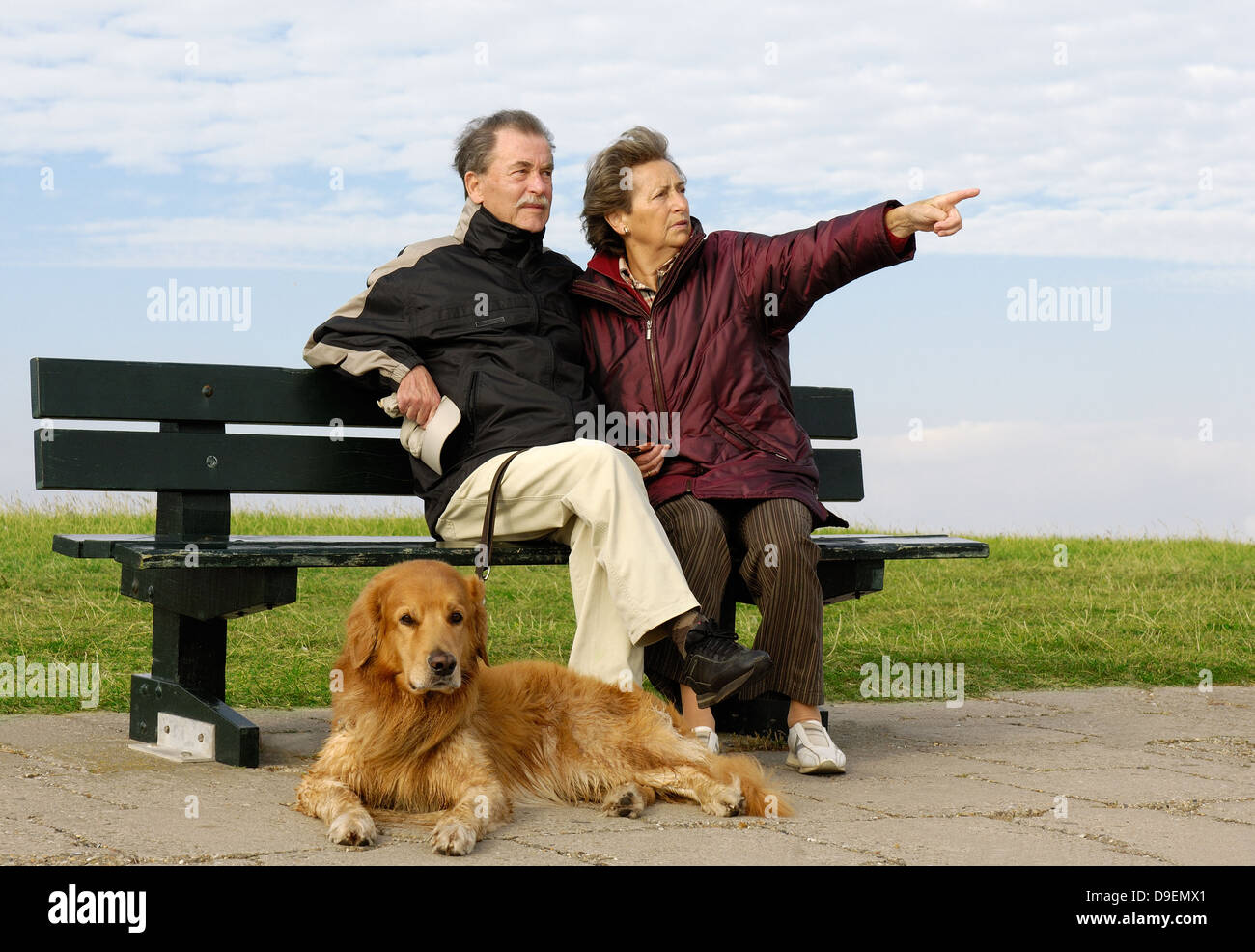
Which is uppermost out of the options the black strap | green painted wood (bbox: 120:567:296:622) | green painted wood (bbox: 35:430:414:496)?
green painted wood (bbox: 35:430:414:496)

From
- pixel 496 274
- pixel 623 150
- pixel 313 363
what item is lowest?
pixel 313 363

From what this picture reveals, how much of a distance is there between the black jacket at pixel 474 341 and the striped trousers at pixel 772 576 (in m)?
0.64

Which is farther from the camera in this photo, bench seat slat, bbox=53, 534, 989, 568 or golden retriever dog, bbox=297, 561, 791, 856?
bench seat slat, bbox=53, 534, 989, 568

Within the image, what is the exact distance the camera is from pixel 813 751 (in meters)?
5.11

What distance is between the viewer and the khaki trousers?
4742 mm

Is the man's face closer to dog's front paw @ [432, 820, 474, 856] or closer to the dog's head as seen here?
the dog's head

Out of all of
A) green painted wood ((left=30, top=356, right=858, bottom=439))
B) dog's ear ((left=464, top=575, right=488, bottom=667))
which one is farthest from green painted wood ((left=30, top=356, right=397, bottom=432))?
dog's ear ((left=464, top=575, right=488, bottom=667))

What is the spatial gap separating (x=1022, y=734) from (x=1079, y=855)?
7.89 feet

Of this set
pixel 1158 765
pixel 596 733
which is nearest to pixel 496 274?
pixel 596 733

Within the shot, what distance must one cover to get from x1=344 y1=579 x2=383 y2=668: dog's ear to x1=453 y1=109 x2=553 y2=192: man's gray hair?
241cm

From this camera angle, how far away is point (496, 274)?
5703mm

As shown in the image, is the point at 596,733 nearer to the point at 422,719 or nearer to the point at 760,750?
the point at 422,719

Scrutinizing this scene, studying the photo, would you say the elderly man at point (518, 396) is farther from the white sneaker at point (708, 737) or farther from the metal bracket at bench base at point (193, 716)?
the metal bracket at bench base at point (193, 716)

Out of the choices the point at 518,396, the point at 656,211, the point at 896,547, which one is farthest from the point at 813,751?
the point at 656,211
